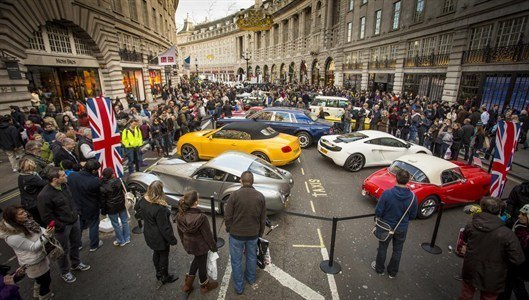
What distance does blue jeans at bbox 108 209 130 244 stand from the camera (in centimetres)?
480

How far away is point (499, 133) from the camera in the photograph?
19.3ft

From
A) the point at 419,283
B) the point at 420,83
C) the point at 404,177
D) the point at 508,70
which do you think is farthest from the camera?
the point at 420,83

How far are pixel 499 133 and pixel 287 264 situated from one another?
19.5 feet

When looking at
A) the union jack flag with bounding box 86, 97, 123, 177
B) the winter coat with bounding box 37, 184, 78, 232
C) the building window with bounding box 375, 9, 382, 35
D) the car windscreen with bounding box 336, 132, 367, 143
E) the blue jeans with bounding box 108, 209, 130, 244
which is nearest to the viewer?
the winter coat with bounding box 37, 184, 78, 232

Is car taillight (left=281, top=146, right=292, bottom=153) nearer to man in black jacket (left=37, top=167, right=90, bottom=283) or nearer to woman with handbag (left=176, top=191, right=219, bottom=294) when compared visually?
woman with handbag (left=176, top=191, right=219, bottom=294)

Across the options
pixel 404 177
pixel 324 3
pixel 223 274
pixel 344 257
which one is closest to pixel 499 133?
pixel 404 177

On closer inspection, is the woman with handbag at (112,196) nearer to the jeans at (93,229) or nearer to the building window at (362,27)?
the jeans at (93,229)

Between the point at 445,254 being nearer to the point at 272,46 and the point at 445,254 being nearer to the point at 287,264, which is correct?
the point at 287,264

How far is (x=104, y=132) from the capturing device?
219 inches

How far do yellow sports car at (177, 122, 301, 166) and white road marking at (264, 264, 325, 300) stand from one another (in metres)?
4.54

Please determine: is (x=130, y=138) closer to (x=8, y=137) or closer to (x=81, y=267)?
(x=8, y=137)

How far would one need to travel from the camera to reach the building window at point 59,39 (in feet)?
48.8

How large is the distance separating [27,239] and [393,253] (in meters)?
5.43

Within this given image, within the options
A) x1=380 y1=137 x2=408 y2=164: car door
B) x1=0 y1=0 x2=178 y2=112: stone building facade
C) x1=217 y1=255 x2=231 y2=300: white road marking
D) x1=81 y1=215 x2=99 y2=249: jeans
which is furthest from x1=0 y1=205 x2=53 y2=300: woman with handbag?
x1=0 y1=0 x2=178 y2=112: stone building facade
